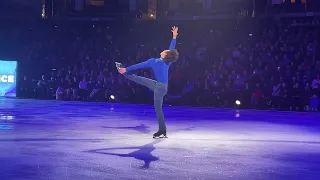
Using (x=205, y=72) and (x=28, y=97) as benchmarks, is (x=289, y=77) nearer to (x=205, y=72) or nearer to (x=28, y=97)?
(x=205, y=72)

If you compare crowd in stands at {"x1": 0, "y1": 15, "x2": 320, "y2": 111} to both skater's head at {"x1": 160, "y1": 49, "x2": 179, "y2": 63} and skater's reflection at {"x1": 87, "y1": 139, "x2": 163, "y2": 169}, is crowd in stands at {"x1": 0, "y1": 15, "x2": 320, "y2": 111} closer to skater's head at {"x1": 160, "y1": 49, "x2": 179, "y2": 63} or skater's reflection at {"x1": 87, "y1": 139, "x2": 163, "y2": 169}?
skater's head at {"x1": 160, "y1": 49, "x2": 179, "y2": 63}

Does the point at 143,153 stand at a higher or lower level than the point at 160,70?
lower

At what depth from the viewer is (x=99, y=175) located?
4.70m

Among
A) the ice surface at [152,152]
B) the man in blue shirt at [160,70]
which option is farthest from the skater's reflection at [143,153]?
the man in blue shirt at [160,70]

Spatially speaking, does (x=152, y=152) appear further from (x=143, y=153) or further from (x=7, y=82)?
(x=7, y=82)

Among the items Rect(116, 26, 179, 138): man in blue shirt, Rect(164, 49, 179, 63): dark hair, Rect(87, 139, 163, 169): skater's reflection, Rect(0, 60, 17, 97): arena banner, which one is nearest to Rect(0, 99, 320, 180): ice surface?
Rect(87, 139, 163, 169): skater's reflection

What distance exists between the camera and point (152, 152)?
631 cm

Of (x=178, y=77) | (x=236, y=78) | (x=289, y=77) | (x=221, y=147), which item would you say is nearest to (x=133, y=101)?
(x=178, y=77)

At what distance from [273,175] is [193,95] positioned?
1435 cm

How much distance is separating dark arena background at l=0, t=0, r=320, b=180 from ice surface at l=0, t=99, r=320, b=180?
0.07 ft

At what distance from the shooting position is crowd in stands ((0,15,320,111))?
18266 millimetres

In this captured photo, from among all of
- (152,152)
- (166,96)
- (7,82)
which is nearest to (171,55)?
(152,152)

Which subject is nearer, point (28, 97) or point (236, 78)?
point (236, 78)

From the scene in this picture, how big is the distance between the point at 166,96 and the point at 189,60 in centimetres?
281
